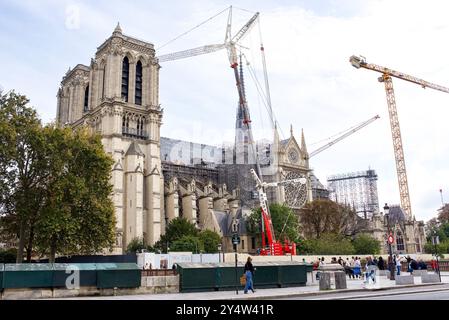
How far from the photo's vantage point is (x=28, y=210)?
1331 inches

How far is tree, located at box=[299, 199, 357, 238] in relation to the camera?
7406 cm

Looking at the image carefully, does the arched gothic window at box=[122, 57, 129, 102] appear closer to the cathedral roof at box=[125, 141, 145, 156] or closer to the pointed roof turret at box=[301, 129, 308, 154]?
the cathedral roof at box=[125, 141, 145, 156]

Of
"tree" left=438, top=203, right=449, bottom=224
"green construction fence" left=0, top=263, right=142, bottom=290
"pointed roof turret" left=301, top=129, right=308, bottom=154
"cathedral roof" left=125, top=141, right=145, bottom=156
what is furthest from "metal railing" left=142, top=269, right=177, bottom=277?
"tree" left=438, top=203, right=449, bottom=224

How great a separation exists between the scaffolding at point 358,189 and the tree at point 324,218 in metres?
55.4

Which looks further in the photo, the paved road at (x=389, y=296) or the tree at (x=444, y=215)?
the tree at (x=444, y=215)

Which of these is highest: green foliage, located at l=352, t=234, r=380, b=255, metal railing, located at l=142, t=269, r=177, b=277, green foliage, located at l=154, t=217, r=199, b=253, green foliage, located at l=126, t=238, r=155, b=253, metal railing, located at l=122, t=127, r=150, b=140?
metal railing, located at l=122, t=127, r=150, b=140

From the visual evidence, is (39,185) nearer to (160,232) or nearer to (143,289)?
(143,289)

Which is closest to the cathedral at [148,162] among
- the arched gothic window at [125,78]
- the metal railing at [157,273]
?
the arched gothic window at [125,78]

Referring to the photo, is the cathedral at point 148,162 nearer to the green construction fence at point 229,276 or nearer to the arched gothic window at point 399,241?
the arched gothic window at point 399,241

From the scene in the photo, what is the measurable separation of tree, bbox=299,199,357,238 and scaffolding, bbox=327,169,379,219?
55411mm

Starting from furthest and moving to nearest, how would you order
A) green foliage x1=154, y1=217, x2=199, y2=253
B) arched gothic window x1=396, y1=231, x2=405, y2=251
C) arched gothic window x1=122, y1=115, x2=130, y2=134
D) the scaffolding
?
1. the scaffolding
2. arched gothic window x1=396, y1=231, x2=405, y2=251
3. arched gothic window x1=122, y1=115, x2=130, y2=134
4. green foliage x1=154, y1=217, x2=199, y2=253

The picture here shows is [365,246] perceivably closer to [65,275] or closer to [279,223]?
[279,223]

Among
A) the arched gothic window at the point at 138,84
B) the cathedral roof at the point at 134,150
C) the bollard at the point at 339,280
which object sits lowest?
the bollard at the point at 339,280

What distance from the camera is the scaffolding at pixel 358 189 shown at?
133375mm
